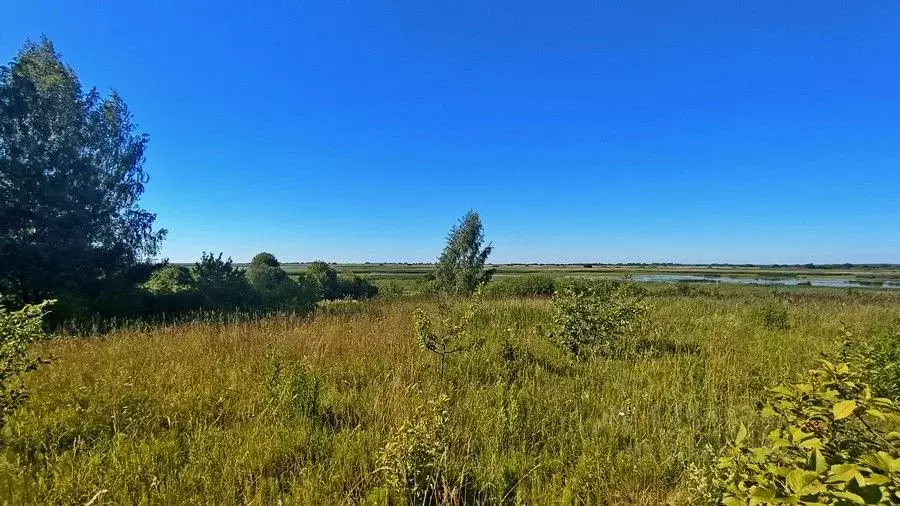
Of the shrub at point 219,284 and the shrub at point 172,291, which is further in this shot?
the shrub at point 219,284

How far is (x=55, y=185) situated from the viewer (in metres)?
16.3

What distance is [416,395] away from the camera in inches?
186

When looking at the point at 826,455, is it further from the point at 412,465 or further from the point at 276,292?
the point at 276,292

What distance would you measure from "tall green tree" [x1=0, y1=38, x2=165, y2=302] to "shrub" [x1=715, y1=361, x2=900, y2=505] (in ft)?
72.6

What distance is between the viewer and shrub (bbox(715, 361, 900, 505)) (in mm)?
1188

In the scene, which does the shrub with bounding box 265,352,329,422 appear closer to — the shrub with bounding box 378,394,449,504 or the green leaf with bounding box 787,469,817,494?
the shrub with bounding box 378,394,449,504

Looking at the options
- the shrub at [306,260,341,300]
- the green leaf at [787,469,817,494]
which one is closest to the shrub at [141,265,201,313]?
the shrub at [306,260,341,300]

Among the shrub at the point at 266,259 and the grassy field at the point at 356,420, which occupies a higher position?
the shrub at the point at 266,259

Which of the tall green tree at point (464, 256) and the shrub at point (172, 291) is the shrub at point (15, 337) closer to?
the shrub at point (172, 291)

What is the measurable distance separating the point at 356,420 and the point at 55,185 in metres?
20.0

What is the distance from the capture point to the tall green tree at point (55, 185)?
15641 mm

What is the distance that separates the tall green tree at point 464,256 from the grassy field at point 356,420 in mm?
28991

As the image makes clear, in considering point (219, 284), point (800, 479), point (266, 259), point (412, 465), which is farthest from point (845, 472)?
point (266, 259)

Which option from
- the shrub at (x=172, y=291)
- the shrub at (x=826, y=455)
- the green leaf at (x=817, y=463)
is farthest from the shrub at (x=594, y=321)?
the shrub at (x=172, y=291)
